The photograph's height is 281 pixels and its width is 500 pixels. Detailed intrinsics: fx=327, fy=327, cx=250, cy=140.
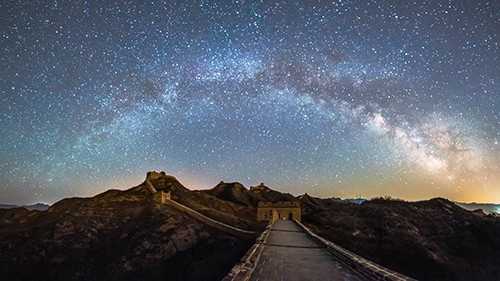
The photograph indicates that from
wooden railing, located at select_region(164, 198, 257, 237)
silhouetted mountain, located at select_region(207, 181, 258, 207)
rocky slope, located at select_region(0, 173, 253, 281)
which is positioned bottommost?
rocky slope, located at select_region(0, 173, 253, 281)

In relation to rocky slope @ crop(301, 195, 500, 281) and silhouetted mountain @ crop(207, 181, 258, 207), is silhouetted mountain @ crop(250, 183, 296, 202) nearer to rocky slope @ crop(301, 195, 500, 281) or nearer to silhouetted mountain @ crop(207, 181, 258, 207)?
silhouetted mountain @ crop(207, 181, 258, 207)

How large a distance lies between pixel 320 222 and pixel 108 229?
38379mm

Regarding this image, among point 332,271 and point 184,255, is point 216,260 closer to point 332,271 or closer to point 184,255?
point 184,255

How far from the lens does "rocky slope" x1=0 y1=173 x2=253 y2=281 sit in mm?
41125

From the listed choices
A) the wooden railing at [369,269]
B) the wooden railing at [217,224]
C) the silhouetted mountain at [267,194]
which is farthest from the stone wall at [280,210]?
the wooden railing at [369,269]

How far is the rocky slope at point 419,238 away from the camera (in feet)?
161

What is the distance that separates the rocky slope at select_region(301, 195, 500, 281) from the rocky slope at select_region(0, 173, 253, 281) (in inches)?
782

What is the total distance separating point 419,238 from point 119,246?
5001cm

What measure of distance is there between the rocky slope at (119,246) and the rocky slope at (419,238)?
1985 cm

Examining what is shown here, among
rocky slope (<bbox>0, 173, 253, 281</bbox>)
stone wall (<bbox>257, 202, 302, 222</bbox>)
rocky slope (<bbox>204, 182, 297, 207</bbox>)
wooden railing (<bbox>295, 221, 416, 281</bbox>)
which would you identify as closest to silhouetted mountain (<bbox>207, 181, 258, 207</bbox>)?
rocky slope (<bbox>204, 182, 297, 207</bbox>)

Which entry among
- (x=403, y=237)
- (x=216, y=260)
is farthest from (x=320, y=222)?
(x=216, y=260)

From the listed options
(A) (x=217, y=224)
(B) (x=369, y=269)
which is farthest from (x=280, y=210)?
(B) (x=369, y=269)

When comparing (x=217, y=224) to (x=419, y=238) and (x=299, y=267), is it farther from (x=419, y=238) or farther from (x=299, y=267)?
(x=299, y=267)

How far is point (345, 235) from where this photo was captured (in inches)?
2183
